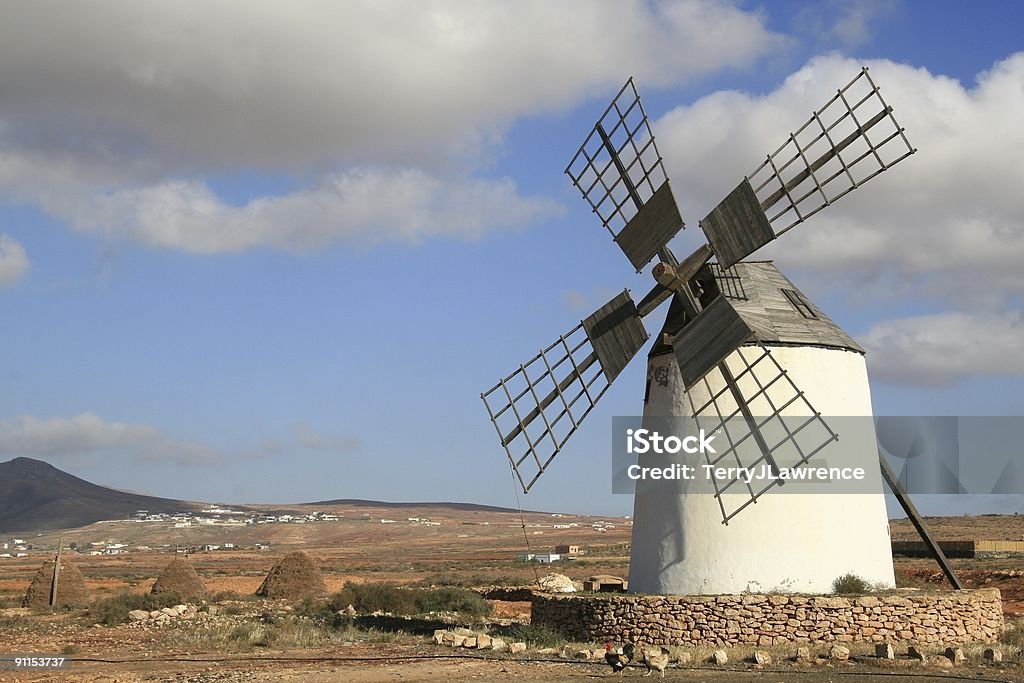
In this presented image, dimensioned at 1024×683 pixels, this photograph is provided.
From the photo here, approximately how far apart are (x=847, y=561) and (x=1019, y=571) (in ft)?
54.1

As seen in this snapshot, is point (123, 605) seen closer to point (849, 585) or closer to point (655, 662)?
point (655, 662)

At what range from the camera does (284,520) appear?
149 metres

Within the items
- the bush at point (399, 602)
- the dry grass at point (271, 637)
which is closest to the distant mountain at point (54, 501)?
the bush at point (399, 602)

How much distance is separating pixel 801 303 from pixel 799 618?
16.9 feet

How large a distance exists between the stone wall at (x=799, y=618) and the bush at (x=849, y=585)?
526 mm

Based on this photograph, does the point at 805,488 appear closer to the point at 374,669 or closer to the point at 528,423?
the point at 528,423

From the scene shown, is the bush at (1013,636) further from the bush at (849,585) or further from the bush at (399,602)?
the bush at (399,602)

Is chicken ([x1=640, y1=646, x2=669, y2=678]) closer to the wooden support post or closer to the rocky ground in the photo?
the rocky ground

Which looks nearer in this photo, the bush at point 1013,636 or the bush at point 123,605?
the bush at point 1013,636

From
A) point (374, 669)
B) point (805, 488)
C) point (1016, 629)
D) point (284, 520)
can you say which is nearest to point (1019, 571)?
point (1016, 629)

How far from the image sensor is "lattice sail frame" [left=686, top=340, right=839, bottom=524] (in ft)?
53.8

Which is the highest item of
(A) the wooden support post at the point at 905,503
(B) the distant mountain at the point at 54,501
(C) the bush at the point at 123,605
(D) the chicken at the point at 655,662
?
(B) the distant mountain at the point at 54,501

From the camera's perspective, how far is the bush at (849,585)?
1606cm

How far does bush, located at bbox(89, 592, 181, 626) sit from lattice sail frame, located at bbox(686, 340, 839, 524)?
12.8 m
